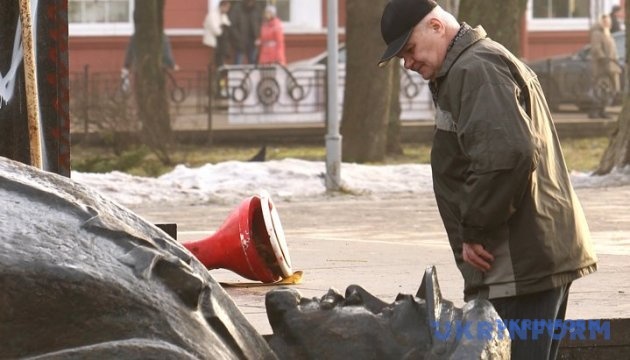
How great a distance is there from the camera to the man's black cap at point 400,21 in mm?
4867

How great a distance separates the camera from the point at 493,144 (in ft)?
15.3

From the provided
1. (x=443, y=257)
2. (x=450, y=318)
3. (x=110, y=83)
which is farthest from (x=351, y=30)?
(x=450, y=318)

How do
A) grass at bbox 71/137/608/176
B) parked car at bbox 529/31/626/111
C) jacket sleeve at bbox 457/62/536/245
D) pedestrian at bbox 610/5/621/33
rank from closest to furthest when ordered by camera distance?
jacket sleeve at bbox 457/62/536/245 → grass at bbox 71/137/608/176 → parked car at bbox 529/31/626/111 → pedestrian at bbox 610/5/621/33

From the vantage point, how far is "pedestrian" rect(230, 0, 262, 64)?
3528 centimetres

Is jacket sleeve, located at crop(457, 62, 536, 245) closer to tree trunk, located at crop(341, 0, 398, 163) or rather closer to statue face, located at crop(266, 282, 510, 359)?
statue face, located at crop(266, 282, 510, 359)

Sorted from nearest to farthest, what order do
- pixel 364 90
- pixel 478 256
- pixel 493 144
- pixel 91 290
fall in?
pixel 91 290 < pixel 493 144 < pixel 478 256 < pixel 364 90

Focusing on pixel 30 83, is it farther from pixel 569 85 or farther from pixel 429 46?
pixel 569 85

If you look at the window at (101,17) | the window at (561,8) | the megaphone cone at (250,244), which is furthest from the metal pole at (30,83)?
the window at (561,8)

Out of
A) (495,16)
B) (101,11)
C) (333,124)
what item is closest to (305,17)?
(101,11)

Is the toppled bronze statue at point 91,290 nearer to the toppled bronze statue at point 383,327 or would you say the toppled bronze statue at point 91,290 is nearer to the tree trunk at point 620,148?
the toppled bronze statue at point 383,327

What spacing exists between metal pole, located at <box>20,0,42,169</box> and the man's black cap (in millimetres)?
1415

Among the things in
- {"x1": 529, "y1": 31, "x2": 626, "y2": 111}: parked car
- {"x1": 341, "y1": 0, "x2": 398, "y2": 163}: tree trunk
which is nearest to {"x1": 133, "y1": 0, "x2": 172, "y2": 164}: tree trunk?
{"x1": 341, "y1": 0, "x2": 398, "y2": 163}: tree trunk

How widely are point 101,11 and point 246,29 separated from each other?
4.58 m

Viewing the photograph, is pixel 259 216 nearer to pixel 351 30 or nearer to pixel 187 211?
pixel 187 211
